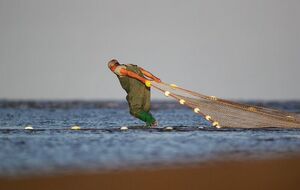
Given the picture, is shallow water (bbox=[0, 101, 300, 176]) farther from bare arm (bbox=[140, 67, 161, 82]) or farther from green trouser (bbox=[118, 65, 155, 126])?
bare arm (bbox=[140, 67, 161, 82])

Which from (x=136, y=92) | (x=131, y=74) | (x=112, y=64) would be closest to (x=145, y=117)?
(x=136, y=92)

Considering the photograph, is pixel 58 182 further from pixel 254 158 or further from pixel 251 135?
pixel 251 135

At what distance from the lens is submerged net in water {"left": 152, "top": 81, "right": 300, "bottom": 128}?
20.7 meters

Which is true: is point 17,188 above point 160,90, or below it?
below

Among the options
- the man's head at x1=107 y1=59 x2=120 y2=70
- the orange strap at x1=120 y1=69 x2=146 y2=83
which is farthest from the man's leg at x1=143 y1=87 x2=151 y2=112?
the man's head at x1=107 y1=59 x2=120 y2=70

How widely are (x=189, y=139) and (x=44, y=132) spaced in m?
4.70

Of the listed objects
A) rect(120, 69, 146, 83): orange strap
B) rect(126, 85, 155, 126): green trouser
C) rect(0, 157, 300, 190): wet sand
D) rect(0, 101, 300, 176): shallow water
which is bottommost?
rect(0, 157, 300, 190): wet sand

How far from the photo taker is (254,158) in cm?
1408

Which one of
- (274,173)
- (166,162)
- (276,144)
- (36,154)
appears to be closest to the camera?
(274,173)

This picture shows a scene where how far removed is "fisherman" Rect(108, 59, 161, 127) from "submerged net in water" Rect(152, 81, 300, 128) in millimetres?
316

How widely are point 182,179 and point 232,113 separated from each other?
33.7 feet

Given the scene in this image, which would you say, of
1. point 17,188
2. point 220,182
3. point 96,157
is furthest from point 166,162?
point 17,188

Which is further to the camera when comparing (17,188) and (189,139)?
(189,139)

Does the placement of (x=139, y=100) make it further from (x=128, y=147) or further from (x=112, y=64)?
(x=128, y=147)
